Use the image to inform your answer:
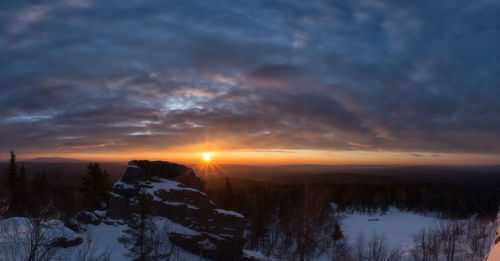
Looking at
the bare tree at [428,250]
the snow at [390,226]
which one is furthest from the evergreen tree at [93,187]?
the snow at [390,226]

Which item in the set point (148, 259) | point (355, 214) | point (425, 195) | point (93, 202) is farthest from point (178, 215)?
point (425, 195)

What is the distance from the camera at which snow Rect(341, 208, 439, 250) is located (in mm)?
52344

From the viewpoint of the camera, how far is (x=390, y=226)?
66.1 m

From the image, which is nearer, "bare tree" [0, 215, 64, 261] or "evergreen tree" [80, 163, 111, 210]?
"bare tree" [0, 215, 64, 261]

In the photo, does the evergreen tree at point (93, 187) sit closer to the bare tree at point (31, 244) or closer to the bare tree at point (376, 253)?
the bare tree at point (31, 244)

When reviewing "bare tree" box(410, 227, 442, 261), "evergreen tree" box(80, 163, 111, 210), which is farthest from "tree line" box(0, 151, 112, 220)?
"bare tree" box(410, 227, 442, 261)

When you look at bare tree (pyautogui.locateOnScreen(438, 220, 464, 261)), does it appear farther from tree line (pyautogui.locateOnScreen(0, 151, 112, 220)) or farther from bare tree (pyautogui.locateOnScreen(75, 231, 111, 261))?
tree line (pyautogui.locateOnScreen(0, 151, 112, 220))

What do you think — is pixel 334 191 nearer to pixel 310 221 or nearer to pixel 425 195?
pixel 425 195

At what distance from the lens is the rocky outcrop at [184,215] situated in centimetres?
2897

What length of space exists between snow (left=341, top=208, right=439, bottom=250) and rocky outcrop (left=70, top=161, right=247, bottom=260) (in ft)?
114

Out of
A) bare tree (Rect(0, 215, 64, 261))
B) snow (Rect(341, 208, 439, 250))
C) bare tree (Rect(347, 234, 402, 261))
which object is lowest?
snow (Rect(341, 208, 439, 250))

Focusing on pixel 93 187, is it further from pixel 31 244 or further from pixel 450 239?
pixel 450 239

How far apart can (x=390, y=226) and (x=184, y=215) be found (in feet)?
195

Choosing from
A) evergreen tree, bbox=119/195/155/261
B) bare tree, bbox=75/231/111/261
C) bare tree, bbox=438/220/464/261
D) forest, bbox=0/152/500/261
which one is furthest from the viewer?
bare tree, bbox=438/220/464/261
